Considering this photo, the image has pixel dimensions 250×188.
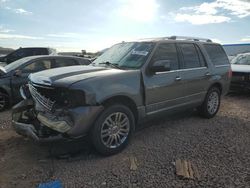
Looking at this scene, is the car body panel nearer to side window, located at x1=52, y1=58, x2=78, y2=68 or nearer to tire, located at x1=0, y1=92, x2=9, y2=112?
tire, located at x1=0, y1=92, x2=9, y2=112

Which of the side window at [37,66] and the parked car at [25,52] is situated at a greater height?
the parked car at [25,52]

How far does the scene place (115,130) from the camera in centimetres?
446

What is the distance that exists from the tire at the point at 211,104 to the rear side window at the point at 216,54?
0.68m

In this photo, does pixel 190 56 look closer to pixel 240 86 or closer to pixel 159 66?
pixel 159 66

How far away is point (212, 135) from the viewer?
5.55 metres

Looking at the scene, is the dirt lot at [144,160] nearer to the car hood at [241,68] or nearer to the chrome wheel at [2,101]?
the chrome wheel at [2,101]

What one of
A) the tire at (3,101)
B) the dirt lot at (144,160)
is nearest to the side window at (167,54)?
the dirt lot at (144,160)

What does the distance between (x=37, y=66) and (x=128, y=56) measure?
3895 millimetres

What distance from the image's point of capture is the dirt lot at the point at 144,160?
370cm

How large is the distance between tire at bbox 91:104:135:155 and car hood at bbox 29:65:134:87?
0.57 meters

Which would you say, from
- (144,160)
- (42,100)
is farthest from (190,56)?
(42,100)

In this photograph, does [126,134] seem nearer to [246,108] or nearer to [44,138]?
[44,138]

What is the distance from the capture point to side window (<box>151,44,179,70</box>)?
5.21 m

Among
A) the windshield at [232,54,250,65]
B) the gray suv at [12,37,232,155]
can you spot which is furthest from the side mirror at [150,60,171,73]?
the windshield at [232,54,250,65]
